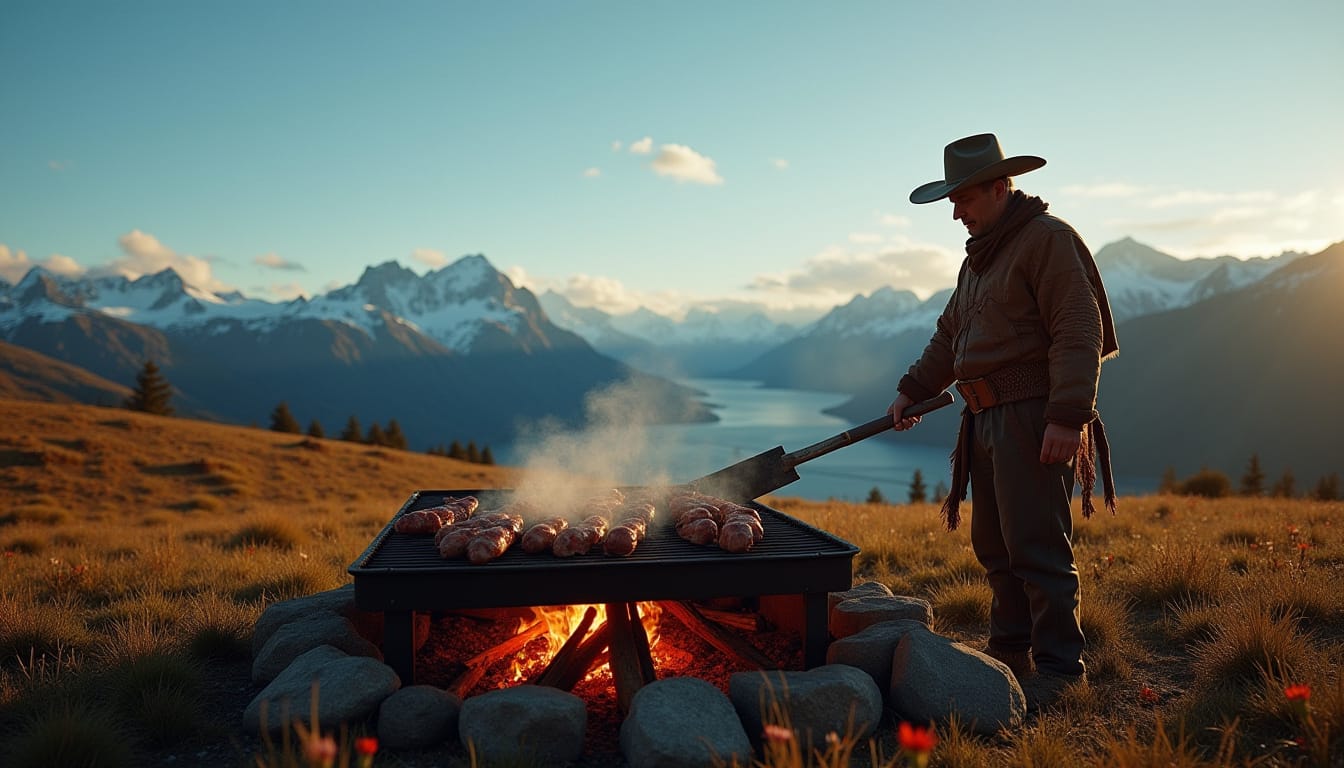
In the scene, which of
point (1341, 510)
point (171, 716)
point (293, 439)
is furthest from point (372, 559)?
point (293, 439)

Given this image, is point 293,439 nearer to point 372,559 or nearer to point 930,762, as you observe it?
point 372,559

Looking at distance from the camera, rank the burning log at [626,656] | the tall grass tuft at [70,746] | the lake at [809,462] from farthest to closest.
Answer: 1. the lake at [809,462]
2. the burning log at [626,656]
3. the tall grass tuft at [70,746]

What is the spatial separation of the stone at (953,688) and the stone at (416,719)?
212 cm

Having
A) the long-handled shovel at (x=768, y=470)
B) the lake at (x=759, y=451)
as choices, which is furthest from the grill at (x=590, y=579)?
the lake at (x=759, y=451)

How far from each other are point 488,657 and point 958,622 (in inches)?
126

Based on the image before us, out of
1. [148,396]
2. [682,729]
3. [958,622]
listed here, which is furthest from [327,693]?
[148,396]

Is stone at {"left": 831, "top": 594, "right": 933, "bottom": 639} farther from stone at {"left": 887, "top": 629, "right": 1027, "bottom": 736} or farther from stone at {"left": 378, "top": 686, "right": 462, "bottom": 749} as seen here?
stone at {"left": 378, "top": 686, "right": 462, "bottom": 749}

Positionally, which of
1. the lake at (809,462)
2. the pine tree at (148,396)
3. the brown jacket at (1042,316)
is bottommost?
the lake at (809,462)

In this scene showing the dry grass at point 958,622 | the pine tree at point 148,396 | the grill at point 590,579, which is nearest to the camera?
the dry grass at point 958,622

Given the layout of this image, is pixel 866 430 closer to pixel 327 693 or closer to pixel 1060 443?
pixel 1060 443

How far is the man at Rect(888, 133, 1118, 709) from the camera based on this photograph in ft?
12.2

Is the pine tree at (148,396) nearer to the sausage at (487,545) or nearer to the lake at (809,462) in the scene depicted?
the lake at (809,462)

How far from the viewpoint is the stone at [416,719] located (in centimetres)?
329

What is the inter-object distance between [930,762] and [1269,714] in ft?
4.99
